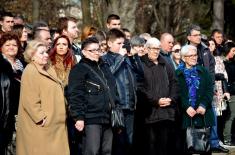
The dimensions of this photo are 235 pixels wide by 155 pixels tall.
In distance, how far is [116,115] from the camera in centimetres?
848

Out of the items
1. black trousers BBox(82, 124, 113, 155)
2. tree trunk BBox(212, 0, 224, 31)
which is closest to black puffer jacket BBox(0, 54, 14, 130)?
black trousers BBox(82, 124, 113, 155)

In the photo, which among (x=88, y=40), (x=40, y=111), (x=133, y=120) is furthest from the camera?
(x=133, y=120)

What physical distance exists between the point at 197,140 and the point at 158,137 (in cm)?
61

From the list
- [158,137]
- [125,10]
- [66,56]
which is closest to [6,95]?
[66,56]

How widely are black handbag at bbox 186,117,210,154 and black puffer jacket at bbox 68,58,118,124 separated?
1771 mm

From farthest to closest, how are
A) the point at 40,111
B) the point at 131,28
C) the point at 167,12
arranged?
the point at 167,12, the point at 131,28, the point at 40,111

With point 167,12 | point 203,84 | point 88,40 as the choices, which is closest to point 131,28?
point 203,84

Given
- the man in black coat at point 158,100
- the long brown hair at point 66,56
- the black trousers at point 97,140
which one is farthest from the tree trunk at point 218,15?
the black trousers at point 97,140

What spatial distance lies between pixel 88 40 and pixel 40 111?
127 cm

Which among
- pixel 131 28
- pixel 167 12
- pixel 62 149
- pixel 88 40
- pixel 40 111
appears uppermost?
pixel 167 12

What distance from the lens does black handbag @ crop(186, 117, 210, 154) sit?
959 cm

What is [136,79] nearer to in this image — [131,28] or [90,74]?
[90,74]

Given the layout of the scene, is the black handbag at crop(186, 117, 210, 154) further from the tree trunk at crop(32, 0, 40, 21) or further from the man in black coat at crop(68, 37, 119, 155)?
the tree trunk at crop(32, 0, 40, 21)

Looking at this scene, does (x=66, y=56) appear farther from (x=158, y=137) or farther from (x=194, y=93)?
(x=194, y=93)
